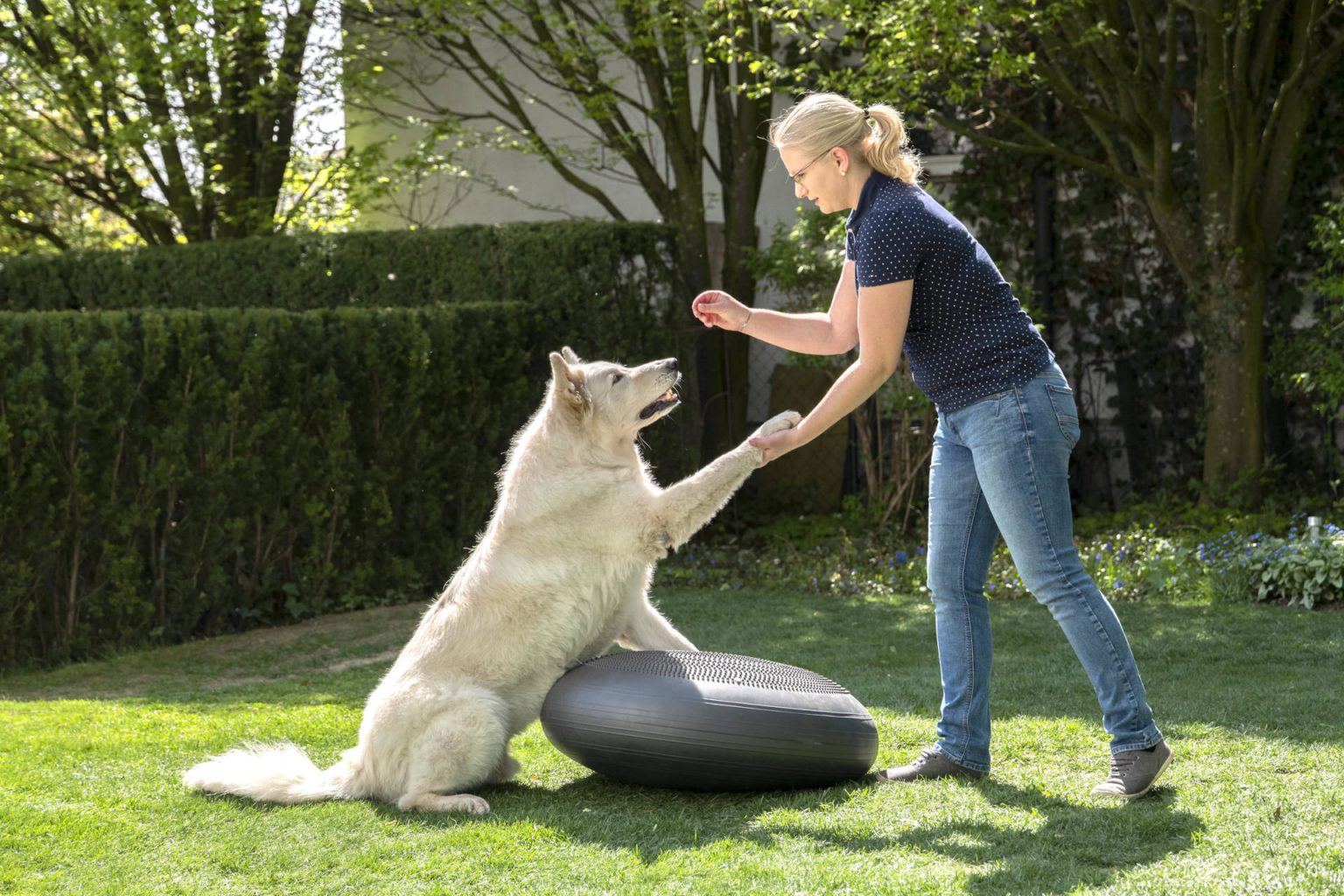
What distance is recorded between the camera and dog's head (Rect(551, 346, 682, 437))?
476cm

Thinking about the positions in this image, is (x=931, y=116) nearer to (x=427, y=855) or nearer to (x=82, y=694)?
(x=82, y=694)

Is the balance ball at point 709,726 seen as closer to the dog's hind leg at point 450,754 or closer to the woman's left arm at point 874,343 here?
the dog's hind leg at point 450,754

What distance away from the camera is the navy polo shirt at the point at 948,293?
4.09m

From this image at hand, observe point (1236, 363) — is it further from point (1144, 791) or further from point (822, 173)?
point (822, 173)

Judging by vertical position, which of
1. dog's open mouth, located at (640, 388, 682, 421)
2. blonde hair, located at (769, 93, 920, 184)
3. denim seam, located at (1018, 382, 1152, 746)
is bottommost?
denim seam, located at (1018, 382, 1152, 746)

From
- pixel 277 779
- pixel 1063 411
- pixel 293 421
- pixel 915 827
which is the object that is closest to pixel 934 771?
pixel 915 827

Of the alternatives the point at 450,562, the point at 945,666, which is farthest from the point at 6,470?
the point at 945,666

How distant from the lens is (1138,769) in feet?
13.6

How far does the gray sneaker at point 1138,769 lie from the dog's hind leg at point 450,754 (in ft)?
6.69

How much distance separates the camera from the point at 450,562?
33.8 feet

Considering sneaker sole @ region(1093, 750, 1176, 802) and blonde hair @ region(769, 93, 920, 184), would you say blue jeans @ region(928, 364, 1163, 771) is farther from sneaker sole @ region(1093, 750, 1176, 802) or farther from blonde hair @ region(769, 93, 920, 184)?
blonde hair @ region(769, 93, 920, 184)

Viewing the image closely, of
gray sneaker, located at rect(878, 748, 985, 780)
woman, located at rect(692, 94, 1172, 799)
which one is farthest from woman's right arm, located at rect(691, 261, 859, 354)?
gray sneaker, located at rect(878, 748, 985, 780)

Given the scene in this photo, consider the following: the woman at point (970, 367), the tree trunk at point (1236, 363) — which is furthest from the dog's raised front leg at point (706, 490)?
the tree trunk at point (1236, 363)

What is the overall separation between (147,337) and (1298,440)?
31.1 ft
